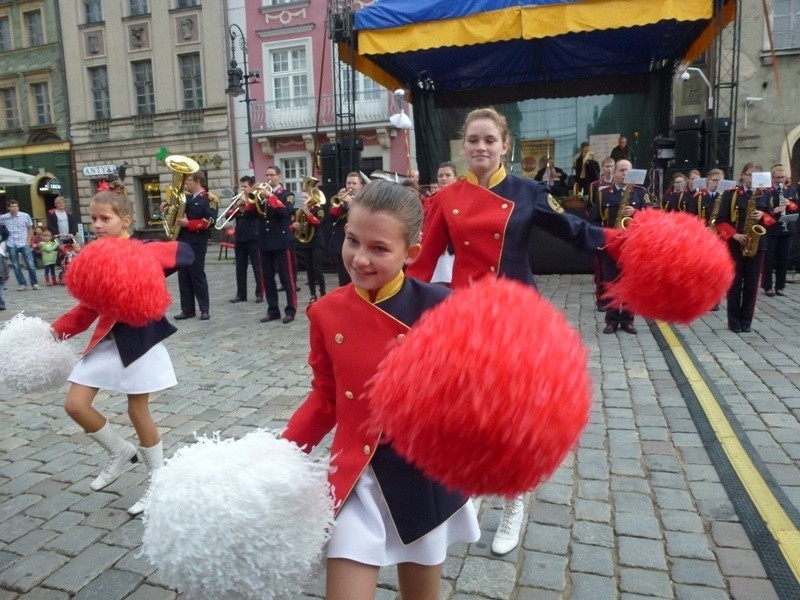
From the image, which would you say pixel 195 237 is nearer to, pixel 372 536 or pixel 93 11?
pixel 372 536

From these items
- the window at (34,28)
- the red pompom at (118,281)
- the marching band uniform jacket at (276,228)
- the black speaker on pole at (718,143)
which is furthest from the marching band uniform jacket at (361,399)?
the window at (34,28)

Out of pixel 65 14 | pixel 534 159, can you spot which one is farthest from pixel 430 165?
pixel 65 14

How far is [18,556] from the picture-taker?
291cm

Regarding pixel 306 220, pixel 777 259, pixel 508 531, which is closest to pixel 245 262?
pixel 306 220

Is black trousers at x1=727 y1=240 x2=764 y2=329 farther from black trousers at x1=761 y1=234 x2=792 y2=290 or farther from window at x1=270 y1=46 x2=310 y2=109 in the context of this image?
window at x1=270 y1=46 x2=310 y2=109

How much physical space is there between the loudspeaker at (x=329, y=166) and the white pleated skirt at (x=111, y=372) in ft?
32.2

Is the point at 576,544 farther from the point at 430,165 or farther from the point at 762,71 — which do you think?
the point at 762,71

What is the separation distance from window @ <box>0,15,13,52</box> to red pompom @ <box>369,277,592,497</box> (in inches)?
1415

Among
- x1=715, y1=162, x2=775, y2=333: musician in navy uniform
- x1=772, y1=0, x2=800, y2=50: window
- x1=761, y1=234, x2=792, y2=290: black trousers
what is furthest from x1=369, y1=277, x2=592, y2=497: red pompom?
x1=772, y1=0, x2=800, y2=50: window

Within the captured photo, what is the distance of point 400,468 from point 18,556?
2180 millimetres

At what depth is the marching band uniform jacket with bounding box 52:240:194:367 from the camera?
324cm

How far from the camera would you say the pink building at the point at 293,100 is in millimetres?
25312

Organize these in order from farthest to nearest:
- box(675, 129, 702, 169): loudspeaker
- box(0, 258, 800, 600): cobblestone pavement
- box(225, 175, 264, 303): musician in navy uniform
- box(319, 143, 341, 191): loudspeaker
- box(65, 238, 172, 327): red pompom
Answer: box(319, 143, 341, 191): loudspeaker < box(675, 129, 702, 169): loudspeaker < box(225, 175, 264, 303): musician in navy uniform < box(65, 238, 172, 327): red pompom < box(0, 258, 800, 600): cobblestone pavement

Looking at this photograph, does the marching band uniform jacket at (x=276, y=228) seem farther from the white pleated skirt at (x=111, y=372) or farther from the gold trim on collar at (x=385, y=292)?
the gold trim on collar at (x=385, y=292)
